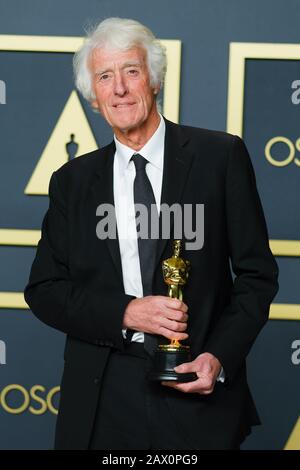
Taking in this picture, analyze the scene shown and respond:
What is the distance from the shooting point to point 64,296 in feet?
5.85

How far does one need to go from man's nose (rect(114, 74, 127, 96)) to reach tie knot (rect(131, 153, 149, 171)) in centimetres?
12

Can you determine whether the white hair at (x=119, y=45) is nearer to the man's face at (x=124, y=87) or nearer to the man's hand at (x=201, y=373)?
the man's face at (x=124, y=87)

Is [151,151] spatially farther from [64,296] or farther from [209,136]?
[64,296]

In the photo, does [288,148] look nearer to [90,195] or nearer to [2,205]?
[2,205]

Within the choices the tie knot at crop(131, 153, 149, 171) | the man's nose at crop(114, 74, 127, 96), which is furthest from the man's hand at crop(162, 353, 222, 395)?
the man's nose at crop(114, 74, 127, 96)

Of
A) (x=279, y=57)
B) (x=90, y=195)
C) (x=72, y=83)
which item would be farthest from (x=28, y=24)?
(x=90, y=195)

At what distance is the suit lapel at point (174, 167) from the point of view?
176 cm

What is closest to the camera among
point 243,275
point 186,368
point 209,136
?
point 186,368

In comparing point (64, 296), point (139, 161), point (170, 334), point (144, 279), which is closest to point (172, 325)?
A: point (170, 334)

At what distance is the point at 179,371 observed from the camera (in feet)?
5.34

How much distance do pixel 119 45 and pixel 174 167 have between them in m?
0.26

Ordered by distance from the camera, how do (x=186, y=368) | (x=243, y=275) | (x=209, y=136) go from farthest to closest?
(x=209, y=136), (x=243, y=275), (x=186, y=368)

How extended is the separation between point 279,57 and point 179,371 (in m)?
1.48

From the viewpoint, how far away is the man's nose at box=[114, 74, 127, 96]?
1.81 meters
